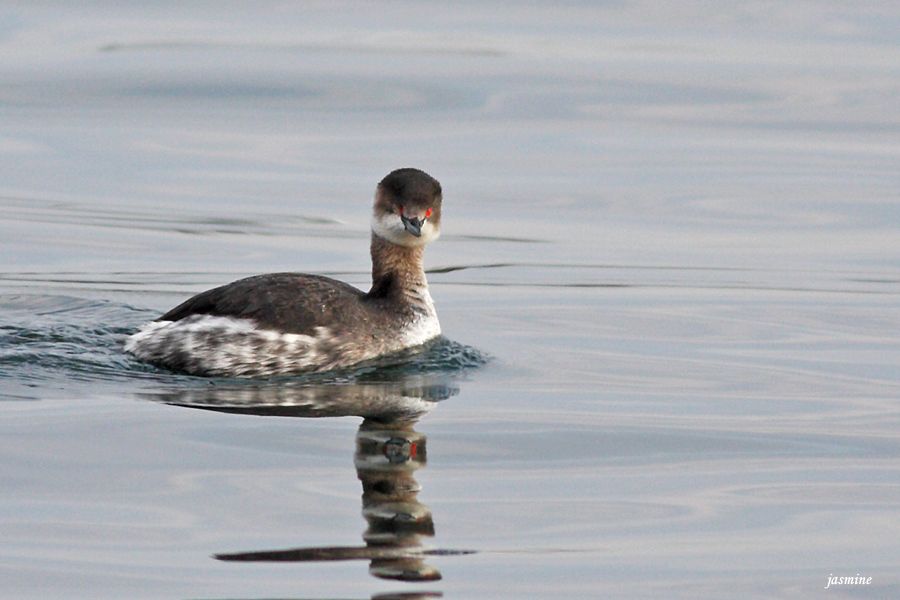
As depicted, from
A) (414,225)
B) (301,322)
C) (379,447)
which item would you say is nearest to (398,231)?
(414,225)

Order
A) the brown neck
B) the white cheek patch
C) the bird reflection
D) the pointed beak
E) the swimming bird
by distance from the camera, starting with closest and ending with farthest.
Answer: the bird reflection < the swimming bird < the pointed beak < the white cheek patch < the brown neck

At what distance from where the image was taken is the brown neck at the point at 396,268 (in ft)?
40.1

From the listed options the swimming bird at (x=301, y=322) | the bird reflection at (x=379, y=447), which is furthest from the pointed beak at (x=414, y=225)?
the bird reflection at (x=379, y=447)

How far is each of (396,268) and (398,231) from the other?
266 millimetres

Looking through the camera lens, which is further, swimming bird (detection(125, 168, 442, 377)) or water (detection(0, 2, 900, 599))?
swimming bird (detection(125, 168, 442, 377))

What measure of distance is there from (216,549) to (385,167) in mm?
11766

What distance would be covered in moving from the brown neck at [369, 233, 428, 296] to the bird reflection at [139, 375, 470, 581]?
3.27 ft

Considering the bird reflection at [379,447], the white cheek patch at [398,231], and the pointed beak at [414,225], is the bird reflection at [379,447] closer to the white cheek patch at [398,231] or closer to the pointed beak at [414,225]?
the pointed beak at [414,225]

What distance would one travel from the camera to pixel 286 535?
8.12m

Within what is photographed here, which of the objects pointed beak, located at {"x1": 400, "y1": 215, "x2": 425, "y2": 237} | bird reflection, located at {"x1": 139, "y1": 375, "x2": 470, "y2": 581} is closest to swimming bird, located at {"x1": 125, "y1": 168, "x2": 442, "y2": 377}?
pointed beak, located at {"x1": 400, "y1": 215, "x2": 425, "y2": 237}

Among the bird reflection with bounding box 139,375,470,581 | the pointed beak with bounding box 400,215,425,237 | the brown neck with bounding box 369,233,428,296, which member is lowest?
the bird reflection with bounding box 139,375,470,581

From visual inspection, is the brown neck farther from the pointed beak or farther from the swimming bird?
the pointed beak

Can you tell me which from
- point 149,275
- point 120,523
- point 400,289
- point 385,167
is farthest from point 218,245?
point 120,523

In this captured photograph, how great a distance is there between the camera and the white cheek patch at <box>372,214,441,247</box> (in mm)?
12125
